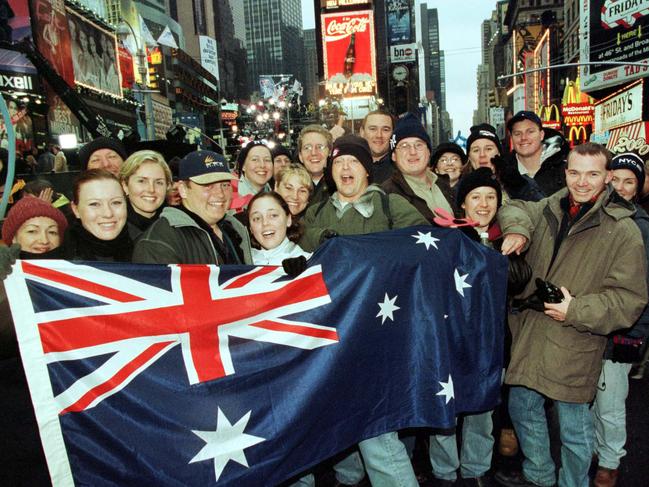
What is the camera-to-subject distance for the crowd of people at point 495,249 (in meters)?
3.27

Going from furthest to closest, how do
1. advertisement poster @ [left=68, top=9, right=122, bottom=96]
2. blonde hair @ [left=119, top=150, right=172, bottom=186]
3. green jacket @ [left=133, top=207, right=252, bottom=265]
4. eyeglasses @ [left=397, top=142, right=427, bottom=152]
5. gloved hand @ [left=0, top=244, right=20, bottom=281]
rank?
advertisement poster @ [left=68, top=9, right=122, bottom=96]
eyeglasses @ [left=397, top=142, right=427, bottom=152]
blonde hair @ [left=119, top=150, right=172, bottom=186]
green jacket @ [left=133, top=207, right=252, bottom=265]
gloved hand @ [left=0, top=244, right=20, bottom=281]

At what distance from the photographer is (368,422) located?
127 inches

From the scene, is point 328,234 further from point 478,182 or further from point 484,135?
point 484,135

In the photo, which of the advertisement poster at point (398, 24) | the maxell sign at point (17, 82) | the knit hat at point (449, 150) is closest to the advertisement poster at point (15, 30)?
the maxell sign at point (17, 82)

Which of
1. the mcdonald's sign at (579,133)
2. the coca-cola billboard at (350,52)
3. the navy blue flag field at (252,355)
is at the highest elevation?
the coca-cola billboard at (350,52)

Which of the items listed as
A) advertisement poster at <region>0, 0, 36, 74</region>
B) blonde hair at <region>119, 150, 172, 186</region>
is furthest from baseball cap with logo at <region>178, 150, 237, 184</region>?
advertisement poster at <region>0, 0, 36, 74</region>

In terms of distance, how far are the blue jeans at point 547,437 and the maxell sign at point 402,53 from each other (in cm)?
11679

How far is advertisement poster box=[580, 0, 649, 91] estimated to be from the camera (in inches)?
1222

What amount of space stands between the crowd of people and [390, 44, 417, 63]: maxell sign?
116m

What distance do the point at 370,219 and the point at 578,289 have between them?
1562 mm

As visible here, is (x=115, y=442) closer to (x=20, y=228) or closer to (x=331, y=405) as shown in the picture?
(x=331, y=405)

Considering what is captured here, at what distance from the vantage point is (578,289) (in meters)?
3.42

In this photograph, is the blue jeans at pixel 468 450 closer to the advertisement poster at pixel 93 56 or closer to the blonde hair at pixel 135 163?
the blonde hair at pixel 135 163

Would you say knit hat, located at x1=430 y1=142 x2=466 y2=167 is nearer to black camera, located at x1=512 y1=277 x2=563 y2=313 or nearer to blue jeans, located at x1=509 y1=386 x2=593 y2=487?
black camera, located at x1=512 y1=277 x2=563 y2=313
